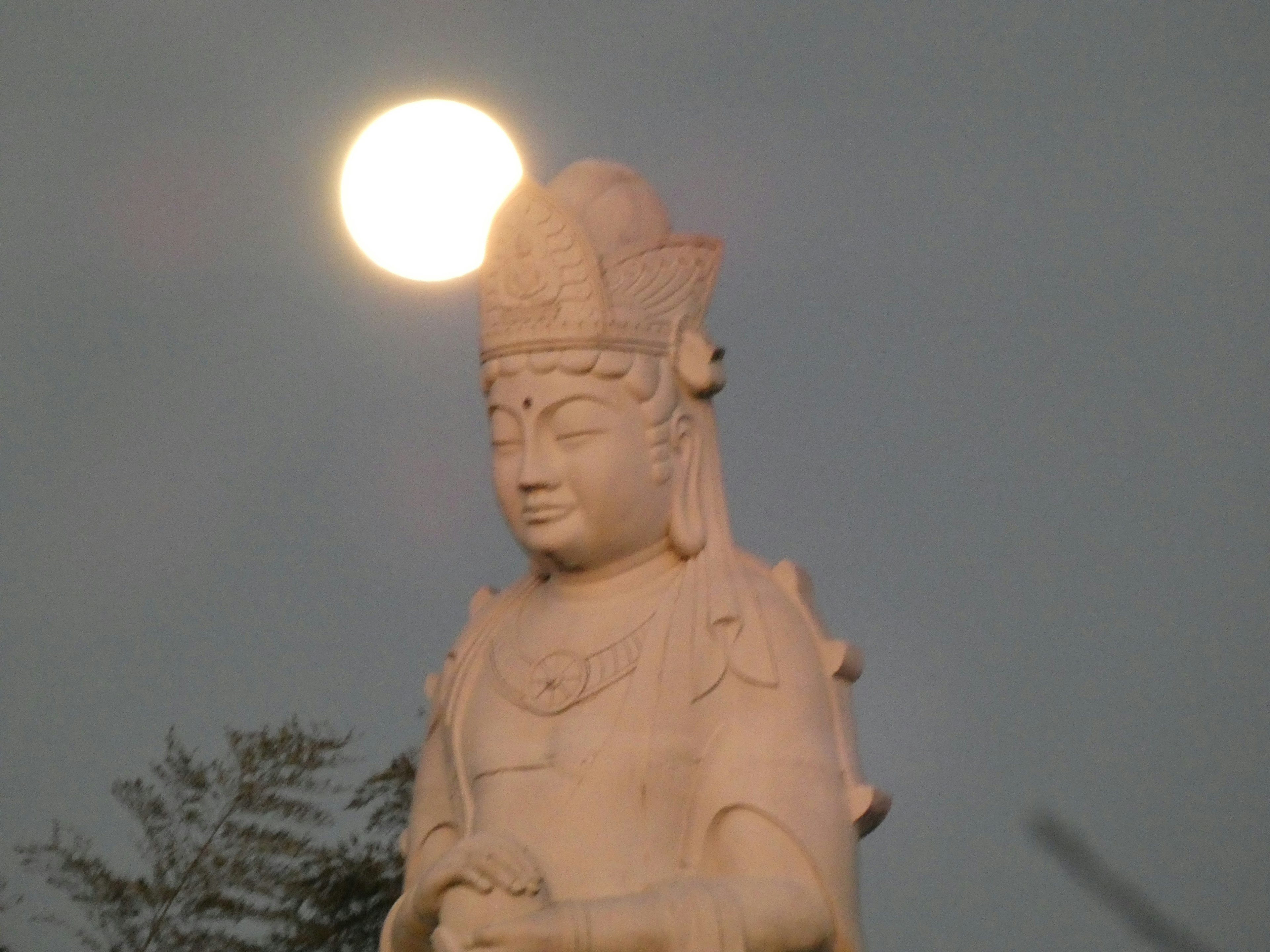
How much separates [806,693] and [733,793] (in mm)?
357

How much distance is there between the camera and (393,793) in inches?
340

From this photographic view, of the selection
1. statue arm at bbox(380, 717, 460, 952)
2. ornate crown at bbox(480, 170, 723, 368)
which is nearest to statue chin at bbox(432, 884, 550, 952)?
statue arm at bbox(380, 717, 460, 952)

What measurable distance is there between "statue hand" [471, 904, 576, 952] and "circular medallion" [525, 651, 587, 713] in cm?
70

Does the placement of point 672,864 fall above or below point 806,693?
below

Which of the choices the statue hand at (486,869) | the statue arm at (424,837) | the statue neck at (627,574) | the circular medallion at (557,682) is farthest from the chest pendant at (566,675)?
the statue hand at (486,869)

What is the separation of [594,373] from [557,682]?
81 cm

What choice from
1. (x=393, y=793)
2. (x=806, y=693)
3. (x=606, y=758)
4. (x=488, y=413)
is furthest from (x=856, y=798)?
(x=393, y=793)

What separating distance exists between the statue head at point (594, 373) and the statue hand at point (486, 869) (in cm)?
88

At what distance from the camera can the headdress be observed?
5867 millimetres

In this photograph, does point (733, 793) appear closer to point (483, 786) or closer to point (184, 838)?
point (483, 786)

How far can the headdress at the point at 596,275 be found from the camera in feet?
19.2

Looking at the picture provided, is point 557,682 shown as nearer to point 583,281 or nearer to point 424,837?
point 424,837

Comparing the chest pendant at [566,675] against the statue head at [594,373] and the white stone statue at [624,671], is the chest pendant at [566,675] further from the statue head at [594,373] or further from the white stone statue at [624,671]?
the statue head at [594,373]

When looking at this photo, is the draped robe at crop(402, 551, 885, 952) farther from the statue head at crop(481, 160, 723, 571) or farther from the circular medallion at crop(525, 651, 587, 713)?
the statue head at crop(481, 160, 723, 571)
